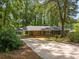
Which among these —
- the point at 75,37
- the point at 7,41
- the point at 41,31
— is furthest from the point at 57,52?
the point at 41,31

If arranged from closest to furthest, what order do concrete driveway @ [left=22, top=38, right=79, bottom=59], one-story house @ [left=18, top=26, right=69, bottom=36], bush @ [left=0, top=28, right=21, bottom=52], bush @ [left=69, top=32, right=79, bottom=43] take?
concrete driveway @ [left=22, top=38, right=79, bottom=59] < bush @ [left=0, top=28, right=21, bottom=52] < bush @ [left=69, top=32, right=79, bottom=43] < one-story house @ [left=18, top=26, right=69, bottom=36]

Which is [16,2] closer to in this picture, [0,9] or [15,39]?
[0,9]

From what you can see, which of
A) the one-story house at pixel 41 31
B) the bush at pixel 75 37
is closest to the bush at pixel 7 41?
the bush at pixel 75 37

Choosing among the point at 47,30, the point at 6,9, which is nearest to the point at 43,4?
the point at 47,30

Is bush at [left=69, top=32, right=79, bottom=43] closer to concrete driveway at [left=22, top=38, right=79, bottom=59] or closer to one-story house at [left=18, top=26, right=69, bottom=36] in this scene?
concrete driveway at [left=22, top=38, right=79, bottom=59]

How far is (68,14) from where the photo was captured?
37531 mm

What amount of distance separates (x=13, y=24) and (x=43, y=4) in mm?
18792

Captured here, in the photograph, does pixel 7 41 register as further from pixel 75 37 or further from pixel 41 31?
pixel 41 31

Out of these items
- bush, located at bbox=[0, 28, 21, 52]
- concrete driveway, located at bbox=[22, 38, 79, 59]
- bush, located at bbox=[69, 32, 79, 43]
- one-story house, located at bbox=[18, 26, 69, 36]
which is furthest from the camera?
one-story house, located at bbox=[18, 26, 69, 36]

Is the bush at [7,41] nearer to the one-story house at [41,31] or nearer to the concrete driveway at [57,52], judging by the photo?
the concrete driveway at [57,52]

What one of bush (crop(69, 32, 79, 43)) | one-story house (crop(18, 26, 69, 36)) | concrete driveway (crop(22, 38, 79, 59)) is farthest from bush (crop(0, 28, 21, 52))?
one-story house (crop(18, 26, 69, 36))

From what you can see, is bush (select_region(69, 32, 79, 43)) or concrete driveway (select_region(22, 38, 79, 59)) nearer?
concrete driveway (select_region(22, 38, 79, 59))

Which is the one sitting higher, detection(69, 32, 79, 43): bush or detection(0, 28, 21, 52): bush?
detection(0, 28, 21, 52): bush

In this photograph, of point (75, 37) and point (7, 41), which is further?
point (75, 37)
